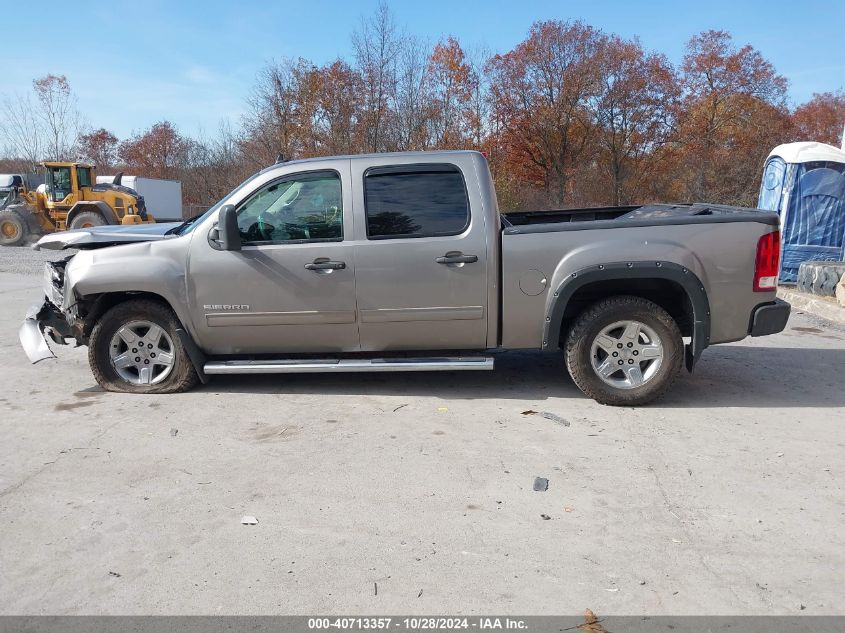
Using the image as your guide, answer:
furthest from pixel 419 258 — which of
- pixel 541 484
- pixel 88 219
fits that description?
pixel 88 219

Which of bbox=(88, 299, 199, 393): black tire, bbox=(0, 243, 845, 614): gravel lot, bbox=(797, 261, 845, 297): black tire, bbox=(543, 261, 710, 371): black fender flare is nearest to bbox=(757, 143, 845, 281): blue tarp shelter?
bbox=(797, 261, 845, 297): black tire

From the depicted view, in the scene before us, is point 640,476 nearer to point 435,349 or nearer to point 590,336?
point 590,336

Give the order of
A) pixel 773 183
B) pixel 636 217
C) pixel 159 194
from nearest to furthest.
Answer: pixel 636 217
pixel 773 183
pixel 159 194

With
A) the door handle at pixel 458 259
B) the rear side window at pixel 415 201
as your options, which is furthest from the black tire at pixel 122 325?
the door handle at pixel 458 259

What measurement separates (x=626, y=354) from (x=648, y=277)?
2.15 feet

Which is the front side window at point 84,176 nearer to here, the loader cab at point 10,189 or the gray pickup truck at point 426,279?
the loader cab at point 10,189

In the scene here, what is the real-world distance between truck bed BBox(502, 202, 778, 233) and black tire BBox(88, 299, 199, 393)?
291 centimetres

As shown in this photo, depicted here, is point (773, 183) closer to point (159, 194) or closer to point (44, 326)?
point (44, 326)

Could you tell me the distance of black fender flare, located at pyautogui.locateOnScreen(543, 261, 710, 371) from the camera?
193 inches

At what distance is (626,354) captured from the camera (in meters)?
5.19

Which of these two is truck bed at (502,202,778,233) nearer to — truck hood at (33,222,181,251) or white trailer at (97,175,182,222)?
truck hood at (33,222,181,251)

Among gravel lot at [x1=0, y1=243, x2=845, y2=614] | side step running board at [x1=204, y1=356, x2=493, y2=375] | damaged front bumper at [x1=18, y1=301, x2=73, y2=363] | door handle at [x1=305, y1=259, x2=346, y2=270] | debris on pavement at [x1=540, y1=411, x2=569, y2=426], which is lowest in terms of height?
gravel lot at [x1=0, y1=243, x2=845, y2=614]

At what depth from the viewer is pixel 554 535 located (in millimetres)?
3311

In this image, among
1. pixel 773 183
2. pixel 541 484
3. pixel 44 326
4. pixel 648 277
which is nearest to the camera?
pixel 541 484
